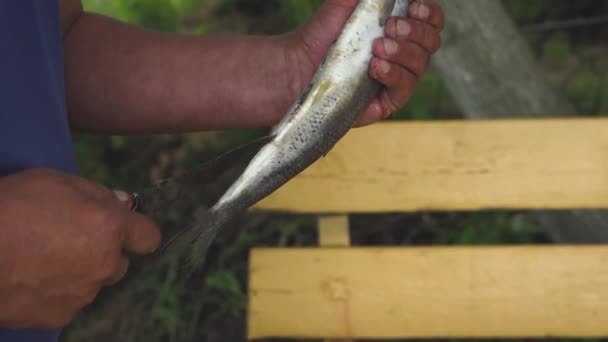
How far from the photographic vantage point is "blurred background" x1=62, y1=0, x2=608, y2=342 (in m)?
2.57

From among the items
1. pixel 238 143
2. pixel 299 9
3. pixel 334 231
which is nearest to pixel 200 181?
pixel 334 231

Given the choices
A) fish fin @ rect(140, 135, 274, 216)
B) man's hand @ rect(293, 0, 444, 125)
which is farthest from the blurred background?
fish fin @ rect(140, 135, 274, 216)

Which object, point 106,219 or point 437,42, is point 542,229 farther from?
point 106,219

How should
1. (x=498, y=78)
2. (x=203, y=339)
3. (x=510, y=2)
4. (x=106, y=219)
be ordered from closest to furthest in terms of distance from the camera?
1. (x=106, y=219)
2. (x=498, y=78)
3. (x=203, y=339)
4. (x=510, y=2)

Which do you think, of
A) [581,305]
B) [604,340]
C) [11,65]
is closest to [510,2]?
[604,340]

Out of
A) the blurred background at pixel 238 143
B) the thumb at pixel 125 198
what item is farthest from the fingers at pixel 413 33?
the blurred background at pixel 238 143

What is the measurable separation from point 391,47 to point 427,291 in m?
0.84

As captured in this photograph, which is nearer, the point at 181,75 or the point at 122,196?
the point at 122,196

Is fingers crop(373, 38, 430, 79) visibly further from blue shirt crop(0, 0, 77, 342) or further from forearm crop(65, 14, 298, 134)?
blue shirt crop(0, 0, 77, 342)

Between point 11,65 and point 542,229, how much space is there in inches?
77.0

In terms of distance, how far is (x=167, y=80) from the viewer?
1528 mm

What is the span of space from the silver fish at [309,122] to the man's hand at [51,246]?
18 cm

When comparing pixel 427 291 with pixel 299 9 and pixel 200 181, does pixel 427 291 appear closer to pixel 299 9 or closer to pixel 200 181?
pixel 200 181

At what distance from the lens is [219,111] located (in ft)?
5.09
